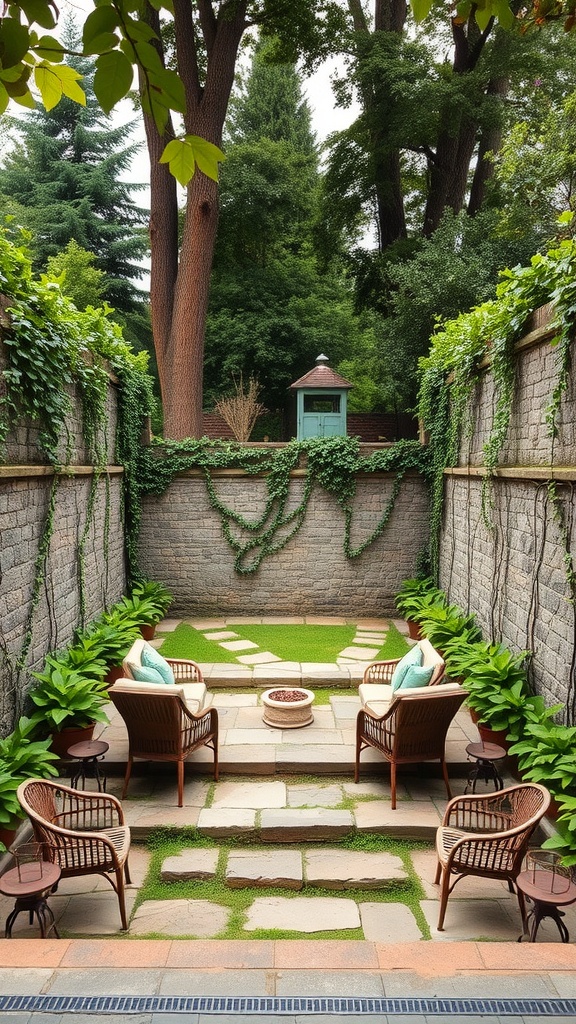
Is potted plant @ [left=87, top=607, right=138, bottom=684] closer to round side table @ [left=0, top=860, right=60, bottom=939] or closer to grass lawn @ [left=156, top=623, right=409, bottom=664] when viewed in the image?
grass lawn @ [left=156, top=623, right=409, bottom=664]

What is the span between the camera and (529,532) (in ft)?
17.9

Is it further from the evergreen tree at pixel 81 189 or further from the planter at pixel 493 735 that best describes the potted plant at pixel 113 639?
the evergreen tree at pixel 81 189

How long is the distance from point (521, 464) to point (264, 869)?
388cm

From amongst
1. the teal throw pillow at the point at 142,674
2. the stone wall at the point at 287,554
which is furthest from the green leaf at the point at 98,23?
the stone wall at the point at 287,554

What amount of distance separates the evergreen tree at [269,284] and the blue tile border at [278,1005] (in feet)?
60.4

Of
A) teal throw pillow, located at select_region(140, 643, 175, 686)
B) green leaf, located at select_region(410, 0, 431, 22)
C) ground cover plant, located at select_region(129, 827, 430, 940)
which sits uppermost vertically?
green leaf, located at select_region(410, 0, 431, 22)

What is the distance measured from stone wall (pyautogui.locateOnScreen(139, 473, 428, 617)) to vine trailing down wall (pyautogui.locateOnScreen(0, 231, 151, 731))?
6.75 ft

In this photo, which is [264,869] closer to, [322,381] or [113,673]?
[113,673]

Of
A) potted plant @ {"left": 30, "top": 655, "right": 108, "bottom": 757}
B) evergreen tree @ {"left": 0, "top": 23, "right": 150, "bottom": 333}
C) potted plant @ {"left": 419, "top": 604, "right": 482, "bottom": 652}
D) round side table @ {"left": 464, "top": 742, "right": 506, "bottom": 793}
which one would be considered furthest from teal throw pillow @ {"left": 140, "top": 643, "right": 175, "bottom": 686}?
evergreen tree @ {"left": 0, "top": 23, "right": 150, "bottom": 333}

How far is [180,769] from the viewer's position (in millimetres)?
5023

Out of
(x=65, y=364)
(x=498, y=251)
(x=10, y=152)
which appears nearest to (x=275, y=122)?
(x=10, y=152)

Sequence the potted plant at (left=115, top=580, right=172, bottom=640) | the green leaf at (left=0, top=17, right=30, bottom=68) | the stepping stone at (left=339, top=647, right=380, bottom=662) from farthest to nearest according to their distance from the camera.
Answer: the potted plant at (left=115, top=580, right=172, bottom=640) → the stepping stone at (left=339, top=647, right=380, bottom=662) → the green leaf at (left=0, top=17, right=30, bottom=68)

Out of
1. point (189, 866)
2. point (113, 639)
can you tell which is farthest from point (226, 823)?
point (113, 639)

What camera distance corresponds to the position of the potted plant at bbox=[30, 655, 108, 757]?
525 centimetres
